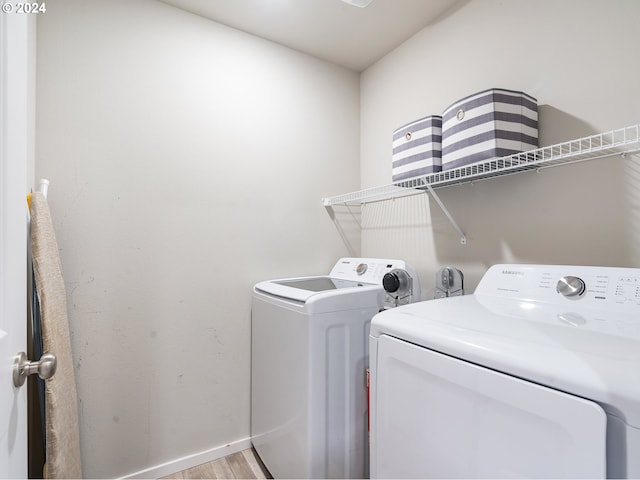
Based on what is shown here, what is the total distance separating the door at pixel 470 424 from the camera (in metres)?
0.57

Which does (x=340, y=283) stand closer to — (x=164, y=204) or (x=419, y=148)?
(x=419, y=148)

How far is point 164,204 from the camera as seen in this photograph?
5.61 feet

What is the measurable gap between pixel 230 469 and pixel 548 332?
→ 5.72 ft

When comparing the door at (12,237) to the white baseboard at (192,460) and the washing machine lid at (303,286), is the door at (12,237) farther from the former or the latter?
the white baseboard at (192,460)

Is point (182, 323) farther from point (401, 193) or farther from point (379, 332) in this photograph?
point (401, 193)

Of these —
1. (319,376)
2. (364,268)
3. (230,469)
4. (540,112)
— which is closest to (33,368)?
(319,376)

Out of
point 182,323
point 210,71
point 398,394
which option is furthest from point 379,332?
point 210,71

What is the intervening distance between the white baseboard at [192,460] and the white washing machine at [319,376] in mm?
242

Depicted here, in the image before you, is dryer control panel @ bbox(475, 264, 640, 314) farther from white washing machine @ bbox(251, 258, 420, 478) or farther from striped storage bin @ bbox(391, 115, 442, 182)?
striped storage bin @ bbox(391, 115, 442, 182)

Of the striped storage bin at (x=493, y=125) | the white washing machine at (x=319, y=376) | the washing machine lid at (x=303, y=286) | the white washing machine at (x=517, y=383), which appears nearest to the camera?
the white washing machine at (x=517, y=383)

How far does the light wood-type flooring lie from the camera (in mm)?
1689

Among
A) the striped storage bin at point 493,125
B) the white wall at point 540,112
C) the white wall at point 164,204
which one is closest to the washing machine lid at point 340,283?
the white wall at point 164,204

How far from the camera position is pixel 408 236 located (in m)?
2.03

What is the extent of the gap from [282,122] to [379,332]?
158cm
